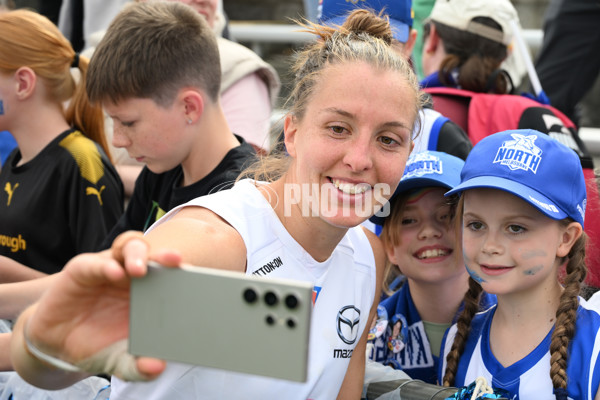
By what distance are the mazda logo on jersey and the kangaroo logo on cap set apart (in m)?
0.64

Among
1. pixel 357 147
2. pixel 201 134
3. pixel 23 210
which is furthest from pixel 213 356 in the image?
pixel 23 210

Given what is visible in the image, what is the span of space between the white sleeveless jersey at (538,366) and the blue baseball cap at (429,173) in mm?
505

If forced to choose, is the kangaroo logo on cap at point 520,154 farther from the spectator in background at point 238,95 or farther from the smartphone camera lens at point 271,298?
the spectator in background at point 238,95

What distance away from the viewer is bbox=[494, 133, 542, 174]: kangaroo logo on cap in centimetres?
226

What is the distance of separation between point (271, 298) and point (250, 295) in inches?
1.4

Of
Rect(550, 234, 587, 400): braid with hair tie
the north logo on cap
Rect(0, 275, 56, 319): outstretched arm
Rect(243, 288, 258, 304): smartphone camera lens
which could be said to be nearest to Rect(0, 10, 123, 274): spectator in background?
Rect(0, 275, 56, 319): outstretched arm

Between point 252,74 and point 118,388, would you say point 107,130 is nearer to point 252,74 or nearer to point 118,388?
point 252,74

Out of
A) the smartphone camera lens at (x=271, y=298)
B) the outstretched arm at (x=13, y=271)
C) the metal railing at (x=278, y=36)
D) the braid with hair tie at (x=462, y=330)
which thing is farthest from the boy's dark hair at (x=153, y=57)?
the metal railing at (x=278, y=36)

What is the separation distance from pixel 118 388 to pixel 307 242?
67cm

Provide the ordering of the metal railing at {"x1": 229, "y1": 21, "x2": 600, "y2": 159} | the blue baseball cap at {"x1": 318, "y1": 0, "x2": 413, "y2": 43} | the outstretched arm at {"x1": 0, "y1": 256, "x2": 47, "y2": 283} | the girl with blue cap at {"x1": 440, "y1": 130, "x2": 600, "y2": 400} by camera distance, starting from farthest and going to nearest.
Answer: the metal railing at {"x1": 229, "y1": 21, "x2": 600, "y2": 159}
the blue baseball cap at {"x1": 318, "y1": 0, "x2": 413, "y2": 43}
the outstretched arm at {"x1": 0, "y1": 256, "x2": 47, "y2": 283}
the girl with blue cap at {"x1": 440, "y1": 130, "x2": 600, "y2": 400}

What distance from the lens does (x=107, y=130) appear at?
163 inches

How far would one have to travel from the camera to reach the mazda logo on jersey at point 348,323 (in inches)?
86.7

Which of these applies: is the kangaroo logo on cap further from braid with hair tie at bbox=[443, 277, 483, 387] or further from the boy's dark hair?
the boy's dark hair

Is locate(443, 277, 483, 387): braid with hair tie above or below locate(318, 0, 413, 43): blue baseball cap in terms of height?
below
